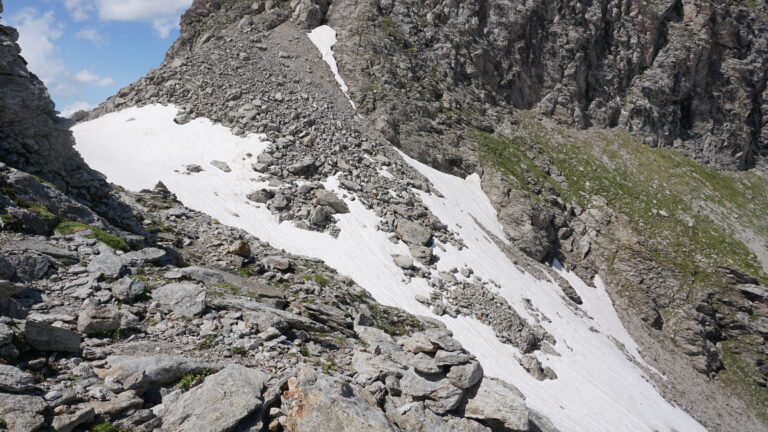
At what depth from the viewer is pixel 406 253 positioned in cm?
3011

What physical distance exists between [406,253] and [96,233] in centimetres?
2016

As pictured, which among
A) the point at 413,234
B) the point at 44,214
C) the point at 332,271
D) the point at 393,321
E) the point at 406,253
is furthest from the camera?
the point at 413,234

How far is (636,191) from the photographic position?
5853 cm

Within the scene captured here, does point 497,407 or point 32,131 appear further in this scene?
point 32,131

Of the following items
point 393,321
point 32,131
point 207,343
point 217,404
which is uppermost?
point 32,131

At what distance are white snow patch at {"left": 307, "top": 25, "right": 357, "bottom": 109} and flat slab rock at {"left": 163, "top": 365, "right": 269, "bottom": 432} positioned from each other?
4098cm

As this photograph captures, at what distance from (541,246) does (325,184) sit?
77.6ft

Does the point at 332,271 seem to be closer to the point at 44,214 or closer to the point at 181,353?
the point at 44,214

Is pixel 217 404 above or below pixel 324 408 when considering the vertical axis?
above

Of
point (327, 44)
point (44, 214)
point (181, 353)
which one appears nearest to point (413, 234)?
point (44, 214)

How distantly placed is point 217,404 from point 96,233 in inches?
318

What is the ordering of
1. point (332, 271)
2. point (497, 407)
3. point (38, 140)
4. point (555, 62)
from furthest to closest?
1. point (555, 62)
2. point (332, 271)
3. point (38, 140)
4. point (497, 407)

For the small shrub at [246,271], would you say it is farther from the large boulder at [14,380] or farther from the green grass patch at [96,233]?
the large boulder at [14,380]

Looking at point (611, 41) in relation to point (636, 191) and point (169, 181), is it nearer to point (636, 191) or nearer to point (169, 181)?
point (636, 191)
